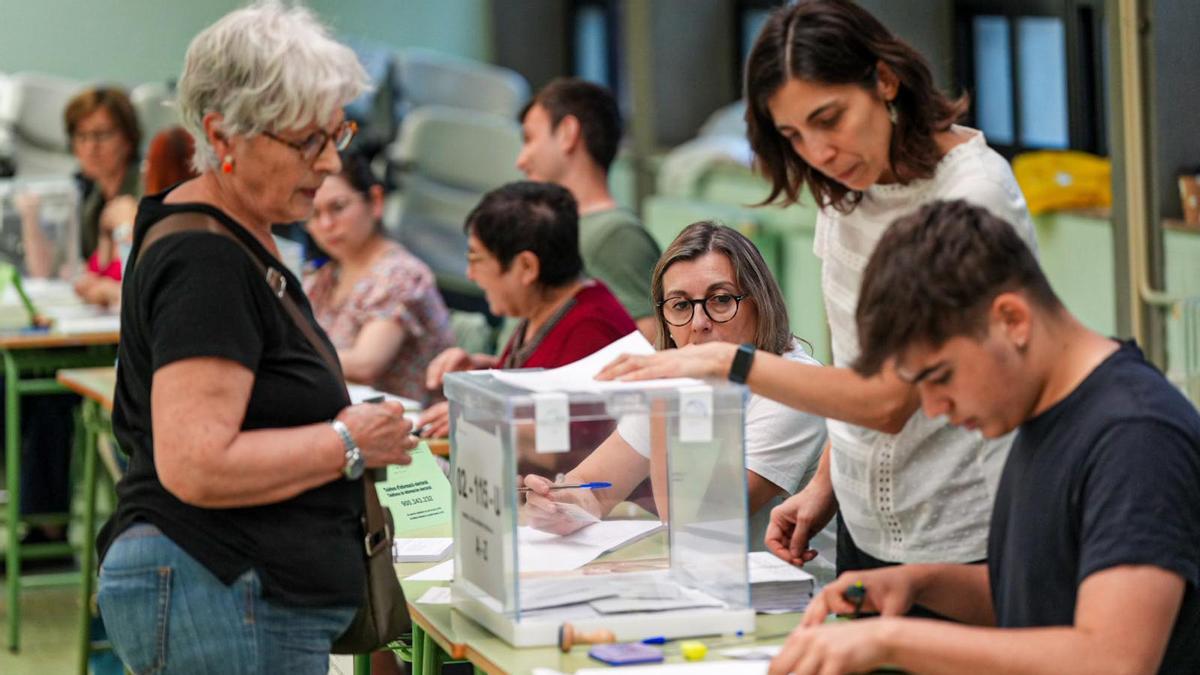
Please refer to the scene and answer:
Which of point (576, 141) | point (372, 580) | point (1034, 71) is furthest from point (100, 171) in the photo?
point (372, 580)

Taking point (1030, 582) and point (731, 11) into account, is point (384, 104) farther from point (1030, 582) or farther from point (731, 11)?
point (1030, 582)

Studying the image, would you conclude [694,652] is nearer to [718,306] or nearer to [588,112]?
[718,306]

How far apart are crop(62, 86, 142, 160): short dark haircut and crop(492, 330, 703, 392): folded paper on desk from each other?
446cm

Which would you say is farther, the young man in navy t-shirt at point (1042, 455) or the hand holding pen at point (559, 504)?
the hand holding pen at point (559, 504)

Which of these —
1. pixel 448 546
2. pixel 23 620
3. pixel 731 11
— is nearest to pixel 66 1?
pixel 731 11

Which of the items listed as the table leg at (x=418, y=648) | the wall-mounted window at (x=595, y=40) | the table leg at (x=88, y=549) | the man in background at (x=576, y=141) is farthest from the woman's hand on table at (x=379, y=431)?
the wall-mounted window at (x=595, y=40)

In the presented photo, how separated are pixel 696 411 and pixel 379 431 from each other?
395mm

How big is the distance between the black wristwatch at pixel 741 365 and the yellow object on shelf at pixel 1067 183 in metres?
3.44

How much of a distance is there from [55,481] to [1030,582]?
15.3 feet

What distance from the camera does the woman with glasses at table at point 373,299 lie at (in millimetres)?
4496

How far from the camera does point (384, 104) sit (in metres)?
9.03

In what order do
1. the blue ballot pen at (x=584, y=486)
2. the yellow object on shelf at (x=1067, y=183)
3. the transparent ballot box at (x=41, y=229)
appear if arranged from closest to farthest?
the blue ballot pen at (x=584, y=486) < the yellow object on shelf at (x=1067, y=183) < the transparent ballot box at (x=41, y=229)

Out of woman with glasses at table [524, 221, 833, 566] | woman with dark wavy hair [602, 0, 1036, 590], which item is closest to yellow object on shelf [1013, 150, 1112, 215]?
woman with glasses at table [524, 221, 833, 566]

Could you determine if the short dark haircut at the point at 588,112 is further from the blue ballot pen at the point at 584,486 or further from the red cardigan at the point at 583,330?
the blue ballot pen at the point at 584,486
